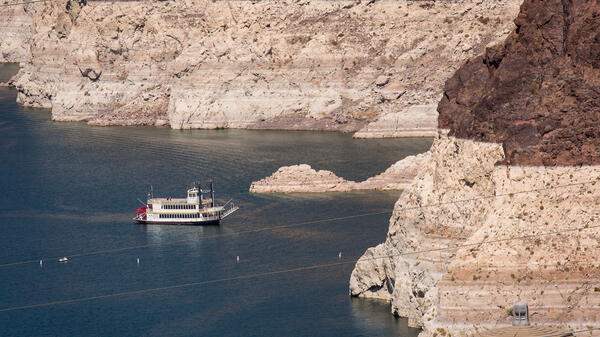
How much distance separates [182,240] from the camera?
4734 inches

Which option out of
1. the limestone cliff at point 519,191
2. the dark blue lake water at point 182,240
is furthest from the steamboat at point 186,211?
the limestone cliff at point 519,191

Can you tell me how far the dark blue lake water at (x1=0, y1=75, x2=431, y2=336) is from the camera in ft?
298

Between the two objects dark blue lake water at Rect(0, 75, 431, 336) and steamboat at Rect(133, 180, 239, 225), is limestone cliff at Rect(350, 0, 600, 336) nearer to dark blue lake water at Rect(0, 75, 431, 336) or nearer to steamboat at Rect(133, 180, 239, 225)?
dark blue lake water at Rect(0, 75, 431, 336)

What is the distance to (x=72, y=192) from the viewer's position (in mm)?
144125

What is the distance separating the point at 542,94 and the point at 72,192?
260 ft

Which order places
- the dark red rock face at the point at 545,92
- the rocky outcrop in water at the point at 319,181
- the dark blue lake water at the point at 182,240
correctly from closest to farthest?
the dark red rock face at the point at 545,92 → the dark blue lake water at the point at 182,240 → the rocky outcrop in water at the point at 319,181

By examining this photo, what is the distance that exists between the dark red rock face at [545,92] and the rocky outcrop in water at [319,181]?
58.2 meters

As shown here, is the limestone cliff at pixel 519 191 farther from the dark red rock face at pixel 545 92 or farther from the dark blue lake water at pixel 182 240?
the dark blue lake water at pixel 182 240

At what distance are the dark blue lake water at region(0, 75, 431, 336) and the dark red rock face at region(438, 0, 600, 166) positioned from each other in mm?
15508

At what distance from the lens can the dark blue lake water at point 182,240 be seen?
298 ft

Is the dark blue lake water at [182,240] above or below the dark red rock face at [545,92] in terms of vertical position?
below

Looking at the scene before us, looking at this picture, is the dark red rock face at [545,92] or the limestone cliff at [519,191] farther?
the dark red rock face at [545,92]

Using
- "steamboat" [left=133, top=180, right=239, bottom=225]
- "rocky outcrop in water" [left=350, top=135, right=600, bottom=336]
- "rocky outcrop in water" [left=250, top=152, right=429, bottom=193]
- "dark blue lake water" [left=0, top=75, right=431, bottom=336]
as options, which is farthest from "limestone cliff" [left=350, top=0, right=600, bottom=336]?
"rocky outcrop in water" [left=250, top=152, right=429, bottom=193]

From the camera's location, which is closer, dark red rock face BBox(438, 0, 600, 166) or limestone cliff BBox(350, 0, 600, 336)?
limestone cliff BBox(350, 0, 600, 336)
